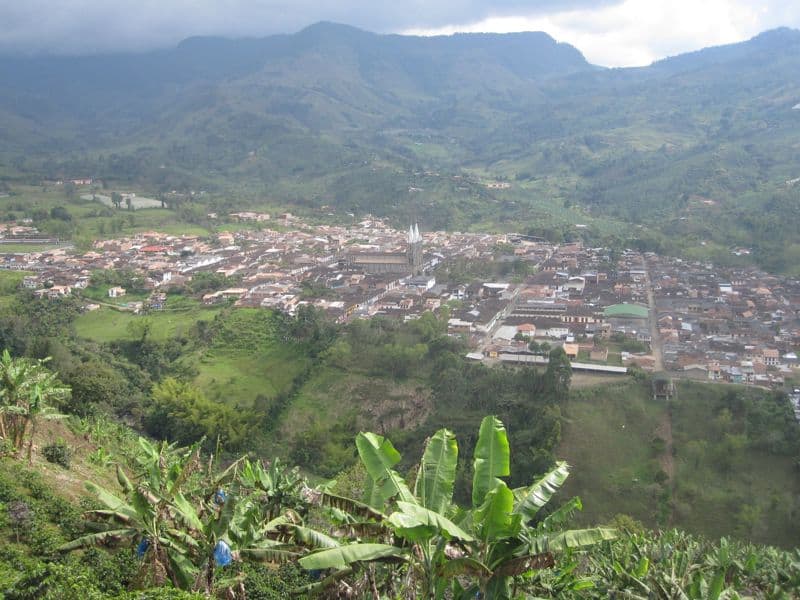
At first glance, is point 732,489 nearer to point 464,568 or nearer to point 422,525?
point 464,568

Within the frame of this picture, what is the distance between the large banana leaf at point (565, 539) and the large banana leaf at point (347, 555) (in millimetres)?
930

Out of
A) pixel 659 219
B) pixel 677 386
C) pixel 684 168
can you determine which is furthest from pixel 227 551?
pixel 684 168

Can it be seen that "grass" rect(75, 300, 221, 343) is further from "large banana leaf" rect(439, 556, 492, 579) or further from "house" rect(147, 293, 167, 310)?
"large banana leaf" rect(439, 556, 492, 579)

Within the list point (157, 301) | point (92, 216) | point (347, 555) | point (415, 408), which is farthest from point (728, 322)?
point (92, 216)

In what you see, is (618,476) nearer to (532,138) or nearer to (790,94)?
(790,94)

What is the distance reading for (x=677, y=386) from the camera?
1720 centimetres

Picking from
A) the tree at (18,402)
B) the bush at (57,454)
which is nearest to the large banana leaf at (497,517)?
the tree at (18,402)

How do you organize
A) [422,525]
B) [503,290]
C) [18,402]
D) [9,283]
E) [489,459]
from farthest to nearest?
[9,283], [503,290], [18,402], [489,459], [422,525]

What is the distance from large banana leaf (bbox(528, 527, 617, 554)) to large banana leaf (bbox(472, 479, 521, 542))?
16 centimetres

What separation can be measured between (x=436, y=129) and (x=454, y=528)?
118 metres

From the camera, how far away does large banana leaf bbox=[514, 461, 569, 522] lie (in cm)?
440

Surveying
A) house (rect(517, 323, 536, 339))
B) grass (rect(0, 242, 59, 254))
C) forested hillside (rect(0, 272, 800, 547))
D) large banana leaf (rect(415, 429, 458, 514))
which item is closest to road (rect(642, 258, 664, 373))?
forested hillside (rect(0, 272, 800, 547))

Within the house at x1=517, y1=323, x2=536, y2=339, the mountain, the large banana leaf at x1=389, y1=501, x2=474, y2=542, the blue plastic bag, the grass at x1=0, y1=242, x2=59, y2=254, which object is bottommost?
the house at x1=517, y1=323, x2=536, y2=339

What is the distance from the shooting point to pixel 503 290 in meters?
28.2
